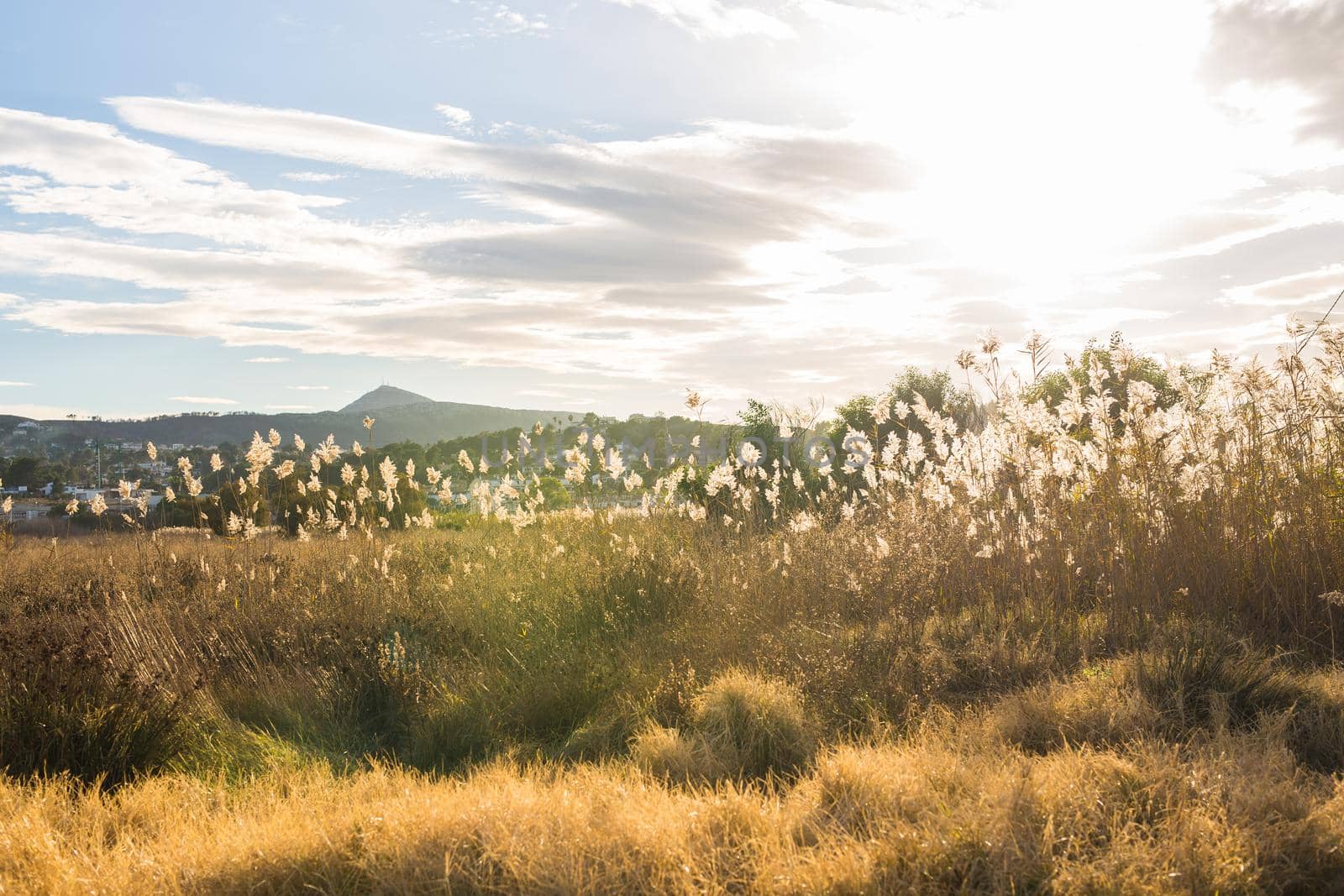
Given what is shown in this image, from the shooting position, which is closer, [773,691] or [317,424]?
[773,691]

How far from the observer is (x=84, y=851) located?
3.26 metres

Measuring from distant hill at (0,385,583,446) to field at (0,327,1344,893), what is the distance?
16750 millimetres

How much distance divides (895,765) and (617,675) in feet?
7.10

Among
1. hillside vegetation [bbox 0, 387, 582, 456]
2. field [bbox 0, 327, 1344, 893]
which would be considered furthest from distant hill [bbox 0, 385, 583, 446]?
field [bbox 0, 327, 1344, 893]

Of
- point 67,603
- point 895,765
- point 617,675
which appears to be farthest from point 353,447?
point 895,765

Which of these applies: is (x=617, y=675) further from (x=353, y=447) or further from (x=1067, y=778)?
(x=353, y=447)

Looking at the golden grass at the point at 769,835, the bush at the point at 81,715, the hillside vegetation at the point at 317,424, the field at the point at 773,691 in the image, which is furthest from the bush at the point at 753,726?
the hillside vegetation at the point at 317,424

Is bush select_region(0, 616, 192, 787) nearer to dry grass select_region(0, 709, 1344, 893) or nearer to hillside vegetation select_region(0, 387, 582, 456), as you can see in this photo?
dry grass select_region(0, 709, 1344, 893)

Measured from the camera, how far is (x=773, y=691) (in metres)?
4.52

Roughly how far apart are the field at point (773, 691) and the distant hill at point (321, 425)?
1675 cm

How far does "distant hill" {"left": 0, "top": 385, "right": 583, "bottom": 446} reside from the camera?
116ft

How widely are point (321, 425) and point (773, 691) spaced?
42.7 metres

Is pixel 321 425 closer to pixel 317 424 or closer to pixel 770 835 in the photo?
pixel 317 424

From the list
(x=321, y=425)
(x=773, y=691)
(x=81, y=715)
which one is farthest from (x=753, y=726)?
(x=321, y=425)
